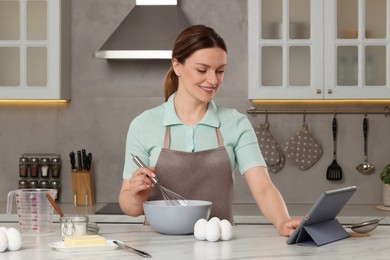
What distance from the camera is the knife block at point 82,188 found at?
4.61 metres

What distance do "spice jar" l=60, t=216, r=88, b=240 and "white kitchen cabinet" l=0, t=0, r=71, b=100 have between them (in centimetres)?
223

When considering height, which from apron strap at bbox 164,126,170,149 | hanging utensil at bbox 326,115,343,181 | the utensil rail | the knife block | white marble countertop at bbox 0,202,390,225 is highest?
the utensil rail

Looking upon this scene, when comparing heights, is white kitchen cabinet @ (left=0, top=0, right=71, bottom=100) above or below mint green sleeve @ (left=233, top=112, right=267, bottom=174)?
above

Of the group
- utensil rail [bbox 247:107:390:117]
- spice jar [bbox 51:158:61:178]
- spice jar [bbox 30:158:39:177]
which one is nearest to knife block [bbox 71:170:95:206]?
spice jar [bbox 51:158:61:178]

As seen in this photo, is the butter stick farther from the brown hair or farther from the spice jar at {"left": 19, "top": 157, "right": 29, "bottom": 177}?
the spice jar at {"left": 19, "top": 157, "right": 29, "bottom": 177}

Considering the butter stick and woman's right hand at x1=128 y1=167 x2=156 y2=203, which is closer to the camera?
the butter stick

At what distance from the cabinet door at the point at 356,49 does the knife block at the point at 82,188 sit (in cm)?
146

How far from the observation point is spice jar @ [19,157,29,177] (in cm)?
470

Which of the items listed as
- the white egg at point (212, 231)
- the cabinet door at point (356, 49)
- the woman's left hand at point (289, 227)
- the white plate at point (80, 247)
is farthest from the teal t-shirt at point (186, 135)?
the cabinet door at point (356, 49)

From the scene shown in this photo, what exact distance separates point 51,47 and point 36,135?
1.98ft

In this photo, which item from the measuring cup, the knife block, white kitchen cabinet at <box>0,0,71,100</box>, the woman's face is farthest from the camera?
the knife block

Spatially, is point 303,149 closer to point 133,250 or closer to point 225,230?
point 225,230

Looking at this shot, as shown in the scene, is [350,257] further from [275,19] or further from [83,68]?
[83,68]

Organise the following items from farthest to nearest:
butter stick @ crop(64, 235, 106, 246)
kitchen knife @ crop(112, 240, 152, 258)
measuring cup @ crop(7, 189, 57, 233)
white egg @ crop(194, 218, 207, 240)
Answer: measuring cup @ crop(7, 189, 57, 233), white egg @ crop(194, 218, 207, 240), butter stick @ crop(64, 235, 106, 246), kitchen knife @ crop(112, 240, 152, 258)
